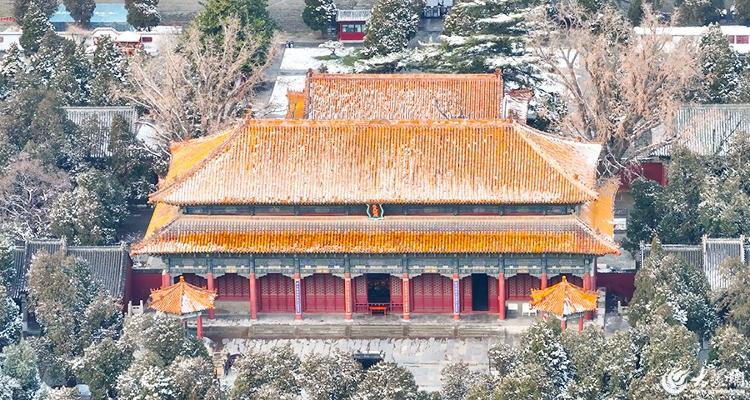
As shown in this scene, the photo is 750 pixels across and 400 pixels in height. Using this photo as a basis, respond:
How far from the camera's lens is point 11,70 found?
9488 centimetres

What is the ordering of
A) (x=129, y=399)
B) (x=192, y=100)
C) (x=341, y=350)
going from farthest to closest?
(x=192, y=100) < (x=341, y=350) < (x=129, y=399)

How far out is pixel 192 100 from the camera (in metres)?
86.6

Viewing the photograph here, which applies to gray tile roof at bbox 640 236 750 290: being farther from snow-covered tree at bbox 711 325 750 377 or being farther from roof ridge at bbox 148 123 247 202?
roof ridge at bbox 148 123 247 202

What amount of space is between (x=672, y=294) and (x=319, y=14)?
40.0 meters

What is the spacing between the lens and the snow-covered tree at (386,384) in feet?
209

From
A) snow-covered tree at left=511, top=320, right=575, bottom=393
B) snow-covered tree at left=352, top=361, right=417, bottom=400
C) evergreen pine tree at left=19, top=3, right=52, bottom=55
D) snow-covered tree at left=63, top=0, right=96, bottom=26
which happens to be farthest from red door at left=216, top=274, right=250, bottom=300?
snow-covered tree at left=63, top=0, right=96, bottom=26

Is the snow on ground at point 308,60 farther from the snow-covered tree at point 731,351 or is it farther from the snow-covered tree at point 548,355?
the snow-covered tree at point 731,351

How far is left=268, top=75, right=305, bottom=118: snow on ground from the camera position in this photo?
9269cm

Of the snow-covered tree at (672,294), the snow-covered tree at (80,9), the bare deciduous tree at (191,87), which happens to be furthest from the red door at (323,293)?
the snow-covered tree at (80,9)

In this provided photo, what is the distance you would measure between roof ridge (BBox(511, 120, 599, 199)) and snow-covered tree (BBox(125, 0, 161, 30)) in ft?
118

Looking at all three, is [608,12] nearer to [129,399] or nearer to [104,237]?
[104,237]

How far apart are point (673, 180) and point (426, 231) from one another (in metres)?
11.3

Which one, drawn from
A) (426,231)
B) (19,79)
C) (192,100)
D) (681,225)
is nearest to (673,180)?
(681,225)

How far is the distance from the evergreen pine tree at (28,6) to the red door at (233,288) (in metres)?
34.6
